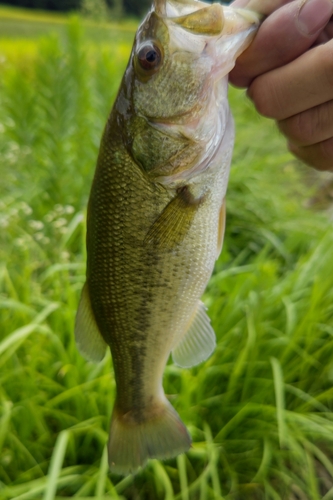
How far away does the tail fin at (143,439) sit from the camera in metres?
0.92

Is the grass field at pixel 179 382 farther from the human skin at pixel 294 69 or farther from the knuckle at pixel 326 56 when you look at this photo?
the knuckle at pixel 326 56

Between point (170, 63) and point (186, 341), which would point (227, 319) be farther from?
point (170, 63)

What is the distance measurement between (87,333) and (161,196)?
36 centimetres

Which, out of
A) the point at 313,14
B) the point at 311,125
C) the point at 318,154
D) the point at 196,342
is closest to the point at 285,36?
the point at 313,14

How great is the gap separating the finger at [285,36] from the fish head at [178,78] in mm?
32

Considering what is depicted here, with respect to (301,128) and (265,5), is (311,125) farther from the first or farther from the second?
(265,5)

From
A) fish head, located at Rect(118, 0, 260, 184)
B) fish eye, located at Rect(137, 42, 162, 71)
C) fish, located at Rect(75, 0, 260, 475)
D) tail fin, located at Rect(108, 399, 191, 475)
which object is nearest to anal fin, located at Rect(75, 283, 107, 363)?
fish, located at Rect(75, 0, 260, 475)

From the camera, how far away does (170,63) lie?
2.42ft

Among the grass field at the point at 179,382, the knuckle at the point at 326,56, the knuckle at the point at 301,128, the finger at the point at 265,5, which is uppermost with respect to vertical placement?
the finger at the point at 265,5

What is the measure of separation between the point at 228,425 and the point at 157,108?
1067 mm

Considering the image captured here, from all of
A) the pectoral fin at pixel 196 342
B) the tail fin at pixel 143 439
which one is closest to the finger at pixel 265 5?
the pectoral fin at pixel 196 342

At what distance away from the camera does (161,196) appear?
785 millimetres

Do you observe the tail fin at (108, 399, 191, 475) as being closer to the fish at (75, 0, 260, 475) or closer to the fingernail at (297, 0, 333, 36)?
the fish at (75, 0, 260, 475)

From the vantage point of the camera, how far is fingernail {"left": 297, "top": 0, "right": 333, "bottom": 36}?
673 millimetres
